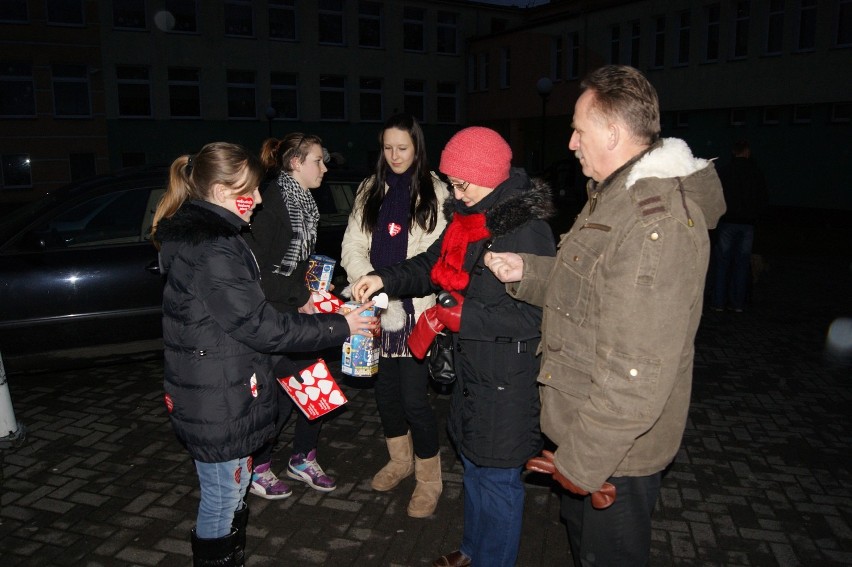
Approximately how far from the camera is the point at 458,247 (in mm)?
2812

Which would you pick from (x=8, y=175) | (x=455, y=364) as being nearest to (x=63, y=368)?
(x=455, y=364)

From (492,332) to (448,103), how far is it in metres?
36.6

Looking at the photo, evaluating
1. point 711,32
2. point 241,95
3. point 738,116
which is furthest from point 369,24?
point 738,116

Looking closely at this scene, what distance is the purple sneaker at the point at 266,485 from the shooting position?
3.87 meters

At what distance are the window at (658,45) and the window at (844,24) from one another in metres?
7.00

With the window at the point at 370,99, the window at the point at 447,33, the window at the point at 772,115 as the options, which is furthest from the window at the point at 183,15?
the window at the point at 772,115

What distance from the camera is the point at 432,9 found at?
35.9m

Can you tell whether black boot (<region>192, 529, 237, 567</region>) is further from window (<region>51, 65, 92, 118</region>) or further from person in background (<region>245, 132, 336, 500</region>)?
window (<region>51, 65, 92, 118</region>)

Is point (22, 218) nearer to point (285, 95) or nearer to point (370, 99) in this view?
point (285, 95)

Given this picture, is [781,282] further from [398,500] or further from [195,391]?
[195,391]

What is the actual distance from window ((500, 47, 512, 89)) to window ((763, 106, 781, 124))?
1422cm

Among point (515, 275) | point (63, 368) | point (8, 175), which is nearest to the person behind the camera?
point (515, 275)

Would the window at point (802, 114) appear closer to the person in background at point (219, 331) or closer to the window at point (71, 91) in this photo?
the person in background at point (219, 331)

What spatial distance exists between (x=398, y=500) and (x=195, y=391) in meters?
1.75
